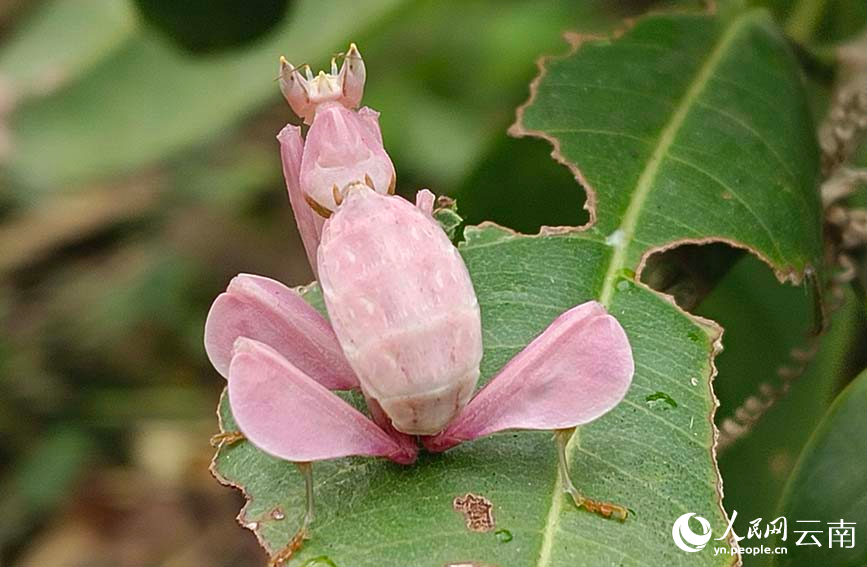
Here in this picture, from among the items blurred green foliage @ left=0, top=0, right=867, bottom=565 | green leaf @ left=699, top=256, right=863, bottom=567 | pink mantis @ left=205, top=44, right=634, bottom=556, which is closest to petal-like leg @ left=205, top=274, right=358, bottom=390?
pink mantis @ left=205, top=44, right=634, bottom=556

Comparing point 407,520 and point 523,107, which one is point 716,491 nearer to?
point 407,520

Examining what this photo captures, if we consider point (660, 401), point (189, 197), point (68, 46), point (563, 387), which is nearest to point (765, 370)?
point (660, 401)

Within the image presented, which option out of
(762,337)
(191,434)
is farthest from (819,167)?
(191,434)

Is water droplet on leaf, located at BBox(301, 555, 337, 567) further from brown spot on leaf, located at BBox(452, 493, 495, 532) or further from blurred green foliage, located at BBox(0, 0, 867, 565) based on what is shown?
blurred green foliage, located at BBox(0, 0, 867, 565)

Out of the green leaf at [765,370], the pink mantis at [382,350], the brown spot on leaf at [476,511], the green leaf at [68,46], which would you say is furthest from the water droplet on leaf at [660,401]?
the green leaf at [68,46]

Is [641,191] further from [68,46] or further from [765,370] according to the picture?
[68,46]

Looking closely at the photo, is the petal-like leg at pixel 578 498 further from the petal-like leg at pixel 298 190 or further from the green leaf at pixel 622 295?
the petal-like leg at pixel 298 190
